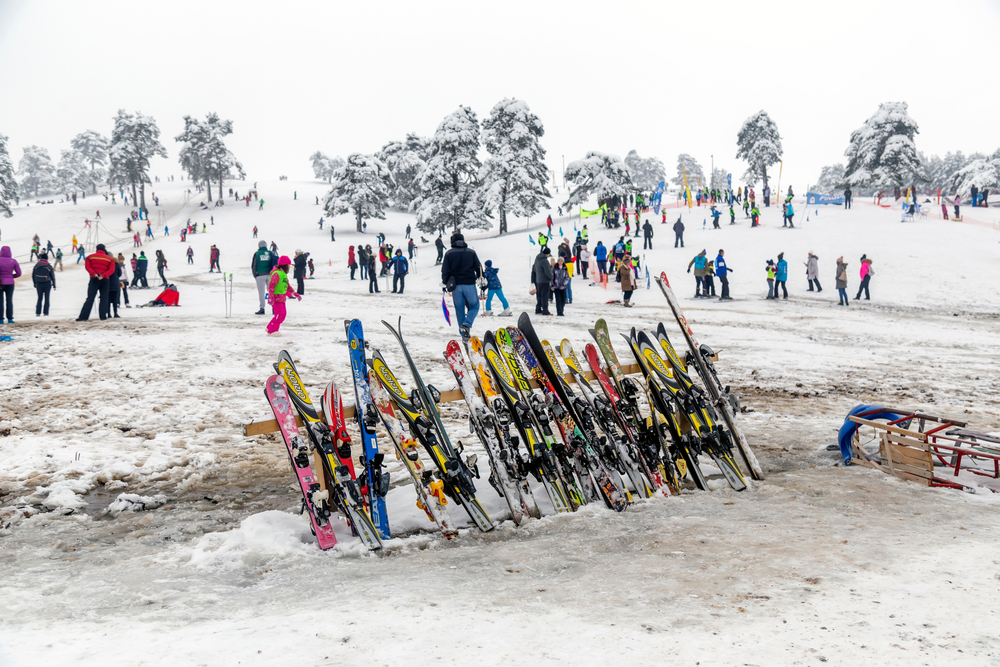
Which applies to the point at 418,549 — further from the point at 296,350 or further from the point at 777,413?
the point at 296,350

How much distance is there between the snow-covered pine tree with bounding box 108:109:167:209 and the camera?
6425 cm

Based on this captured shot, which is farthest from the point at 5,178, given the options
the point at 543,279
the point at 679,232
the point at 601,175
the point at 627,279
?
the point at 627,279

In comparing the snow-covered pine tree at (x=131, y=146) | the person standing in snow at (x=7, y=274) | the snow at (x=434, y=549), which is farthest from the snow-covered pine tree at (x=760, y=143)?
the snow-covered pine tree at (x=131, y=146)

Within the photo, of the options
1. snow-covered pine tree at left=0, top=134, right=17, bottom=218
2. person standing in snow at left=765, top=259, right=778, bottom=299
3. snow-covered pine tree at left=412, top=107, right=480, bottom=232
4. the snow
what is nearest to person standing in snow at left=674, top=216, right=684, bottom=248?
person standing in snow at left=765, top=259, right=778, bottom=299

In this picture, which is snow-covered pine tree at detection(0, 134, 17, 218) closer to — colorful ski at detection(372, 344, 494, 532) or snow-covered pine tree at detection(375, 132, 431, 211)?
snow-covered pine tree at detection(375, 132, 431, 211)

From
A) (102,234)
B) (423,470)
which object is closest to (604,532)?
(423,470)

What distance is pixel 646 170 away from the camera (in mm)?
110812

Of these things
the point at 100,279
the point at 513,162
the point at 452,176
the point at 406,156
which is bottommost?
the point at 100,279

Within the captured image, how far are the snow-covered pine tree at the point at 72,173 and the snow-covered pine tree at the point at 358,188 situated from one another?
70207 mm

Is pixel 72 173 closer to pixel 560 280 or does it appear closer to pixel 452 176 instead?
pixel 452 176

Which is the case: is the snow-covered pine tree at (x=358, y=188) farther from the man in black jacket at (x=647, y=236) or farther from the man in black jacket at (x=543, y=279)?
the man in black jacket at (x=543, y=279)

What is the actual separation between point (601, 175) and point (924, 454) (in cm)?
4233

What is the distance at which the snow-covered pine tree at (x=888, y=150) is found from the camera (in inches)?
1825

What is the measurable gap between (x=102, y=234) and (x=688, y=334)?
2507 inches
